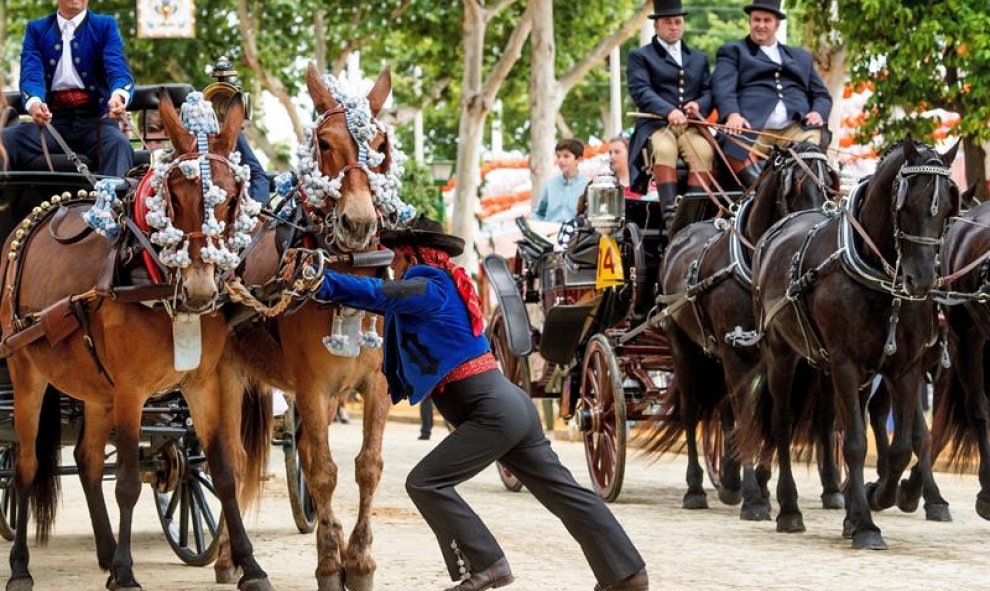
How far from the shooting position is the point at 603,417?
45.1ft

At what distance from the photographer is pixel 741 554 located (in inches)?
410

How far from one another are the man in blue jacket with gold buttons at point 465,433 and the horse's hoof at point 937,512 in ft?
16.0

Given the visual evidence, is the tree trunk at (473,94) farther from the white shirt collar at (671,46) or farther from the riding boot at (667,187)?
the riding boot at (667,187)

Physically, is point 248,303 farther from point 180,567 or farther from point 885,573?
point 885,573

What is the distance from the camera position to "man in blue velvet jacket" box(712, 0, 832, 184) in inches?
538

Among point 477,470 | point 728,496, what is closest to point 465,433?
point 477,470

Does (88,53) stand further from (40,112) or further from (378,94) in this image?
(378,94)

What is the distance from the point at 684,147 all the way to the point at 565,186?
3.22 meters

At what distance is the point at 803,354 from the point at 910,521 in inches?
62.5

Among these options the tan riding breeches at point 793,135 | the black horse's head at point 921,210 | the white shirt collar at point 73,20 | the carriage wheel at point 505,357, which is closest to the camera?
the black horse's head at point 921,210

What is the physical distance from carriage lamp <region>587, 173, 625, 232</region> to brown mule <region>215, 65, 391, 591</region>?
4.66 metres

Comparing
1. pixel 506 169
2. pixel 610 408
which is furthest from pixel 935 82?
pixel 506 169

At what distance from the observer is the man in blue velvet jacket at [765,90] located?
44.8 feet

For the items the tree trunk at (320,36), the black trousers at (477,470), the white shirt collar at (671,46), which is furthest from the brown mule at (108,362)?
the tree trunk at (320,36)
